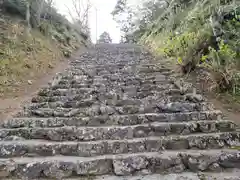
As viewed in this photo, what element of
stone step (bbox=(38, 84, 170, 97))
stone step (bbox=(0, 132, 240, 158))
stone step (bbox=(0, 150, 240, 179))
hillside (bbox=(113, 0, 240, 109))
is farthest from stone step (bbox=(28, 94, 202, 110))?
stone step (bbox=(0, 150, 240, 179))

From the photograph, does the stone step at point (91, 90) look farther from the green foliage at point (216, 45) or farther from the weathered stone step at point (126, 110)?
the green foliage at point (216, 45)

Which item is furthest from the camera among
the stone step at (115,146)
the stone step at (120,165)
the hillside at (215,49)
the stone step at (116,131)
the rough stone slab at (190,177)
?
the hillside at (215,49)

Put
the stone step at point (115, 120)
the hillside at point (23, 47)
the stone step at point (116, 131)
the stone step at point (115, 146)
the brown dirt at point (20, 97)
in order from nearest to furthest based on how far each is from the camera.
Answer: the stone step at point (115, 146)
the stone step at point (116, 131)
the stone step at point (115, 120)
the brown dirt at point (20, 97)
the hillside at point (23, 47)

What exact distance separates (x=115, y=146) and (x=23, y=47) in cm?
460

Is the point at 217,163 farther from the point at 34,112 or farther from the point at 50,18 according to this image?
the point at 50,18

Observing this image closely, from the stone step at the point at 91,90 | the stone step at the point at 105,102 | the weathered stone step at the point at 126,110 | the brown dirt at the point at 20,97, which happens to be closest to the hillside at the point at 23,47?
the brown dirt at the point at 20,97

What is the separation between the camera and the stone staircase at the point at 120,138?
80.7 inches

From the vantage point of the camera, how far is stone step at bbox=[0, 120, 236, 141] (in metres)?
2.53

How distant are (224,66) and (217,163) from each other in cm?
181

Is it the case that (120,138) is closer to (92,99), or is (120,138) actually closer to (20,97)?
(92,99)

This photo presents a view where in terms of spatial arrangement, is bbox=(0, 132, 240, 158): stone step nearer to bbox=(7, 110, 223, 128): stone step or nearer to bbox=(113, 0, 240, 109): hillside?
bbox=(7, 110, 223, 128): stone step

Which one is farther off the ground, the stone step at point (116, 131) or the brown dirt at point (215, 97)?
the brown dirt at point (215, 97)

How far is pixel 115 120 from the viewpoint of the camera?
2826mm

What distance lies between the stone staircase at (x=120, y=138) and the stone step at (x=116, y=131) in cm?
1
